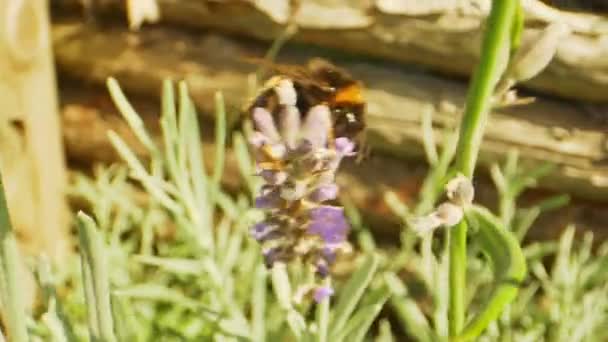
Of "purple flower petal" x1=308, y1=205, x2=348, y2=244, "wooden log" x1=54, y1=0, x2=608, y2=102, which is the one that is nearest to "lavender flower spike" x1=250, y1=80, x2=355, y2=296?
→ "purple flower petal" x1=308, y1=205, x2=348, y2=244

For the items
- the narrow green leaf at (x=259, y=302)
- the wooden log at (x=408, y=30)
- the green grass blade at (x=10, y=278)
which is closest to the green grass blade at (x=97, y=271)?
the green grass blade at (x=10, y=278)

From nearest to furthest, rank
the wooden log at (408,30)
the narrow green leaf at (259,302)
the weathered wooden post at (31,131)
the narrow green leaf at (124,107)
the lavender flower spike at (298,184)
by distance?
the lavender flower spike at (298,184)
the narrow green leaf at (124,107)
the narrow green leaf at (259,302)
the wooden log at (408,30)
the weathered wooden post at (31,131)

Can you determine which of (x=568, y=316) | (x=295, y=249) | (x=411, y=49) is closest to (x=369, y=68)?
(x=411, y=49)

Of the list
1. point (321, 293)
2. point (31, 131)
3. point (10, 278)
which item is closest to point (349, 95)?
point (321, 293)

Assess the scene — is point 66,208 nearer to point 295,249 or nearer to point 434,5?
point 434,5

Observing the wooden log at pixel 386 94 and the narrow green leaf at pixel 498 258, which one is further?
the wooden log at pixel 386 94

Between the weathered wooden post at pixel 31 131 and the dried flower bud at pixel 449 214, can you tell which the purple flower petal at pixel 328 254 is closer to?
the dried flower bud at pixel 449 214

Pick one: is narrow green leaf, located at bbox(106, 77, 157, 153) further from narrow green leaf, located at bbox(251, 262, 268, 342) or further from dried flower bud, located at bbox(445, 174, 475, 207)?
dried flower bud, located at bbox(445, 174, 475, 207)
